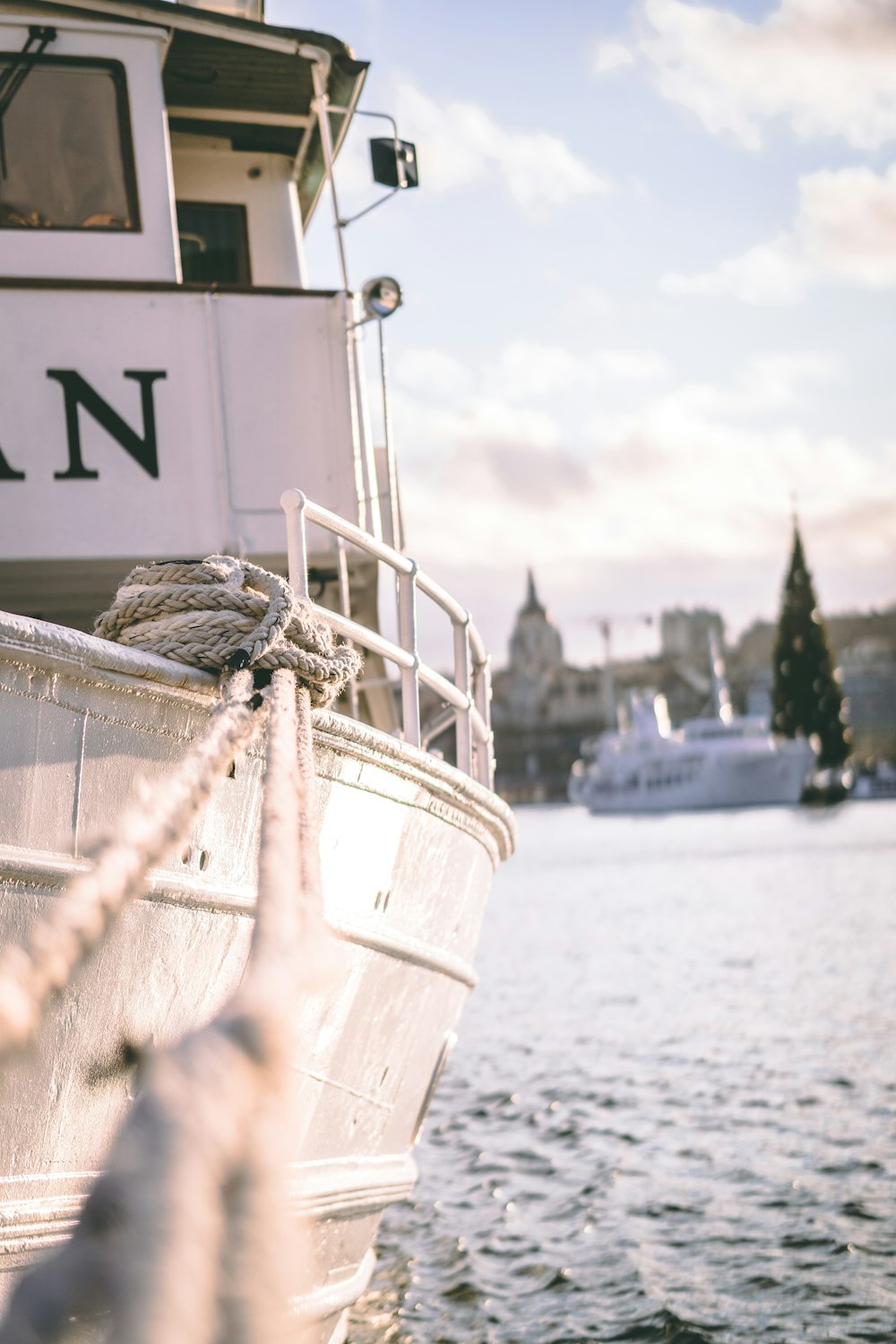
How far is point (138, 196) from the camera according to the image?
5.87 metres

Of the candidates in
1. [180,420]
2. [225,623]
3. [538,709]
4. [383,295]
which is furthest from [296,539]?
[538,709]

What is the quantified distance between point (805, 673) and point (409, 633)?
3313 inches

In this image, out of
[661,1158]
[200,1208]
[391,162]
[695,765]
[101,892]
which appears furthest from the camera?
[695,765]

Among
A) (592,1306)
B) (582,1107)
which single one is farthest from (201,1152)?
(582,1107)

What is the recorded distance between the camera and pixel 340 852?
392 cm

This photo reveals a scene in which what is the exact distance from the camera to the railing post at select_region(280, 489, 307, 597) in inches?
151

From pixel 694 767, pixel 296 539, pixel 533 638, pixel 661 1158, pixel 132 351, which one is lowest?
pixel 661 1158

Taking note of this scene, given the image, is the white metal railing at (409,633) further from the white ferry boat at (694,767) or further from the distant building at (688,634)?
the distant building at (688,634)

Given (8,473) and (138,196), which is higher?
(138,196)

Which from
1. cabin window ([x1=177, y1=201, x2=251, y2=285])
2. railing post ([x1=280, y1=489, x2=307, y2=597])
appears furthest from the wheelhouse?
railing post ([x1=280, y1=489, x2=307, y2=597])

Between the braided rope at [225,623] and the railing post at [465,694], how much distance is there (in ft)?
6.60

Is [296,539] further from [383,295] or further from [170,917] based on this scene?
[383,295]

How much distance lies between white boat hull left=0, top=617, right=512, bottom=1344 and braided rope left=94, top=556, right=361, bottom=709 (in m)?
0.09

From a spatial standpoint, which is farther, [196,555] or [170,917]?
[196,555]
